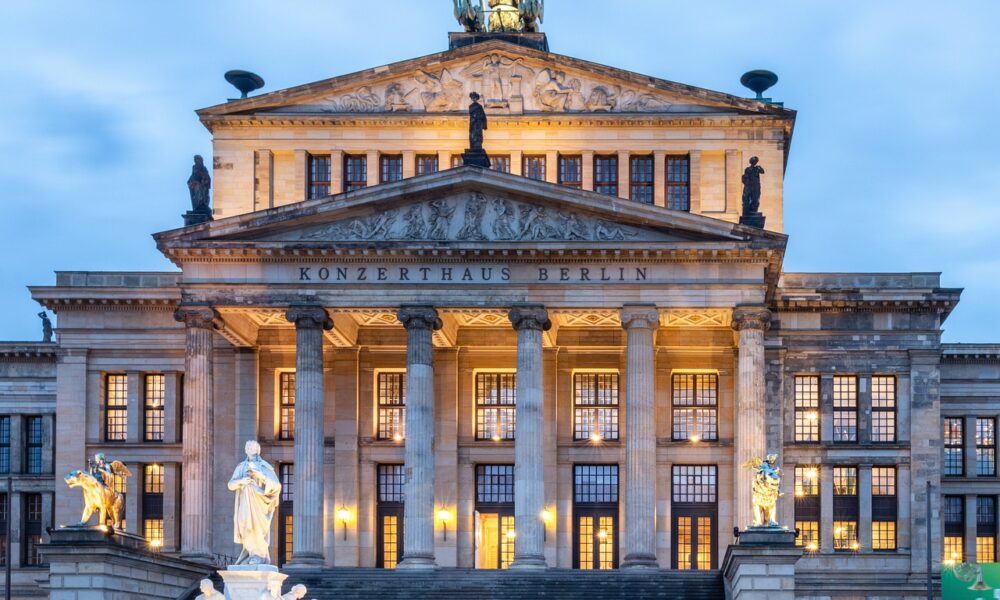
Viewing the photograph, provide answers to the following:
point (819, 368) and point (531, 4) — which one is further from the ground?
point (531, 4)

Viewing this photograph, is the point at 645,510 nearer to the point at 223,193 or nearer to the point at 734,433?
the point at 734,433

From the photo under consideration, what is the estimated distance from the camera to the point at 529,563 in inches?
2559

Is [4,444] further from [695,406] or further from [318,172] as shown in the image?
[695,406]

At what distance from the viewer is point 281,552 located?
72938mm

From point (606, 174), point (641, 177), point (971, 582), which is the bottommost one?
point (971, 582)

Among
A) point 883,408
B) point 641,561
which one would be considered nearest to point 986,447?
point 883,408

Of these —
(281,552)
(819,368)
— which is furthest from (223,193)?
(819,368)

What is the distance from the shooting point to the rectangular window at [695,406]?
2879 inches

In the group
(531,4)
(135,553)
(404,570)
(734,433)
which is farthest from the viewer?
(531,4)

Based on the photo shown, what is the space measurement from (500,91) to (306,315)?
1314 cm

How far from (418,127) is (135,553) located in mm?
22152

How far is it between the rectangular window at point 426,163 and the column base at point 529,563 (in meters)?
17.3

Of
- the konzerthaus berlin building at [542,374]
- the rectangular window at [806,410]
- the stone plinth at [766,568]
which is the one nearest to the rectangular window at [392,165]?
the konzerthaus berlin building at [542,374]

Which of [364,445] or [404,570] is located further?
[364,445]
